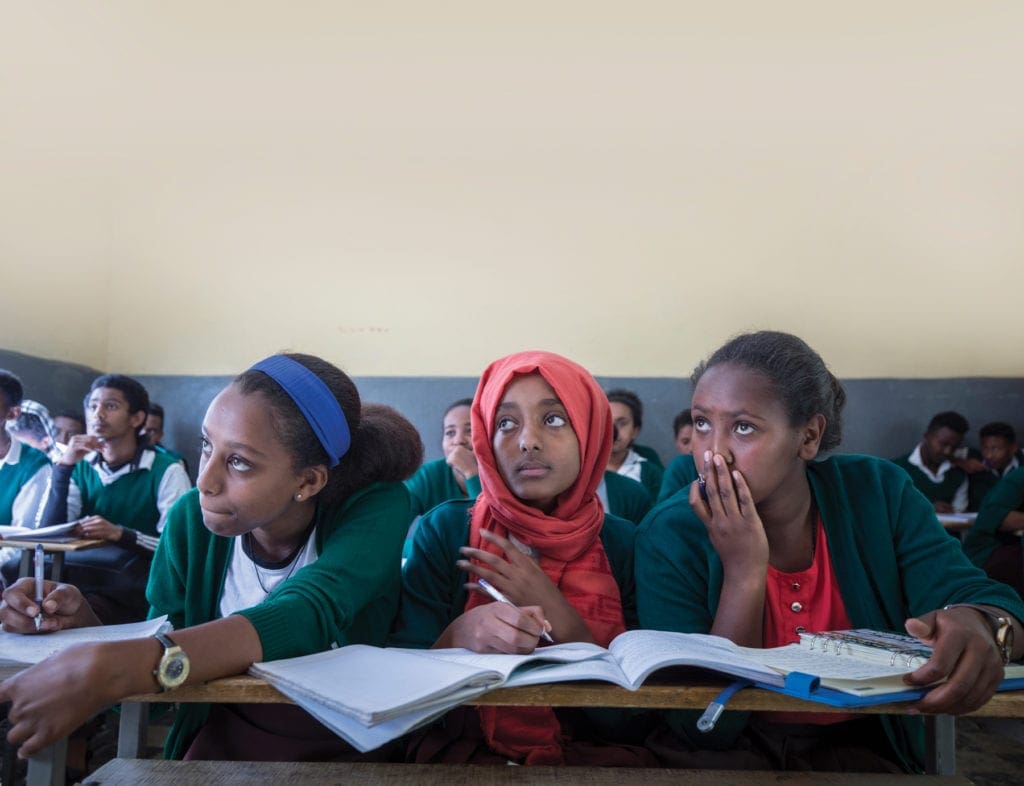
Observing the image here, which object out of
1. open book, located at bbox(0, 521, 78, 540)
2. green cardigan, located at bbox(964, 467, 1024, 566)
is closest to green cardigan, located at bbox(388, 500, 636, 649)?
open book, located at bbox(0, 521, 78, 540)

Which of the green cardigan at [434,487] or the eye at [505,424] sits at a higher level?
the eye at [505,424]

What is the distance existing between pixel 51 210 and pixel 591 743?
16.1 ft

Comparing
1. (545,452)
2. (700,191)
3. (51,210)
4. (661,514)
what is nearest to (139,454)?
Result: (51,210)

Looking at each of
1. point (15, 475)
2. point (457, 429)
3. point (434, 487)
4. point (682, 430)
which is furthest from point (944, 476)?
point (15, 475)

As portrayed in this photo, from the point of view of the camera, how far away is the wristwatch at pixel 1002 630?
3.53 ft

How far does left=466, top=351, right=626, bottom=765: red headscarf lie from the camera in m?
1.37

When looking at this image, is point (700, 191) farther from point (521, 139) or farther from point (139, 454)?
point (139, 454)

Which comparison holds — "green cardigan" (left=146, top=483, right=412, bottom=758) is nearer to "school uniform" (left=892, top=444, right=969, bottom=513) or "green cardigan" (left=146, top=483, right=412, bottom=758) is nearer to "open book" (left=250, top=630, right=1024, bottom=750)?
"open book" (left=250, top=630, right=1024, bottom=750)

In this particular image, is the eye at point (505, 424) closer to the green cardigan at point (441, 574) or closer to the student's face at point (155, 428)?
the green cardigan at point (441, 574)

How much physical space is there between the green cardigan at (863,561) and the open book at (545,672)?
0.97ft

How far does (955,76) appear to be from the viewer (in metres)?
5.25

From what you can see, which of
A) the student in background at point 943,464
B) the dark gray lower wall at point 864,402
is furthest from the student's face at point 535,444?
the student in background at point 943,464

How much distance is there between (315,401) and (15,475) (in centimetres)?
301

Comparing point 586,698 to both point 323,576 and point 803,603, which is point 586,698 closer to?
point 323,576
